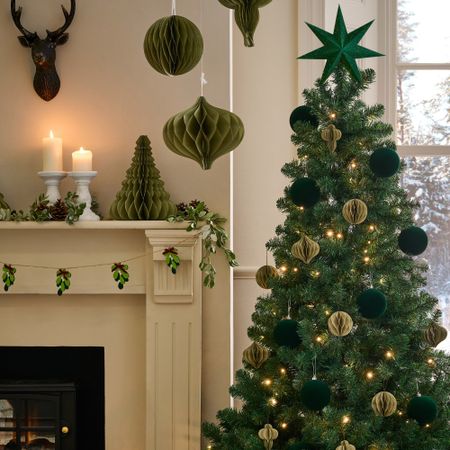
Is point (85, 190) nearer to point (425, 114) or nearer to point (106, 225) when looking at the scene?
point (106, 225)

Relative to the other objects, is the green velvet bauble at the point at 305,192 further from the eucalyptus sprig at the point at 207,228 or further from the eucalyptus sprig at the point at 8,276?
the eucalyptus sprig at the point at 8,276

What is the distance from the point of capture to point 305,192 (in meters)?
2.68

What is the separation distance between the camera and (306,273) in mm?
2701

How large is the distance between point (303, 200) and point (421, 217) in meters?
1.58

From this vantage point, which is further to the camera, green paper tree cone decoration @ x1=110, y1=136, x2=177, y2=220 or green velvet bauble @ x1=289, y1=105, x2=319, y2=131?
green paper tree cone decoration @ x1=110, y1=136, x2=177, y2=220

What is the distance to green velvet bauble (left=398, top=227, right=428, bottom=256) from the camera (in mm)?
2611

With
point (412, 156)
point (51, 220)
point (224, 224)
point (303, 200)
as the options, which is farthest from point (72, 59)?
point (412, 156)

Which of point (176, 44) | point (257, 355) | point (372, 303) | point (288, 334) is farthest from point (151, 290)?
point (176, 44)

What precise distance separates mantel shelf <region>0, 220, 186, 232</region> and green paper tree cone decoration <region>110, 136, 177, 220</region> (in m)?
0.04

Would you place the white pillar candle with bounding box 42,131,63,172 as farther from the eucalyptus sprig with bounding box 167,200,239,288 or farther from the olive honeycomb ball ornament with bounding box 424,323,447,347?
the olive honeycomb ball ornament with bounding box 424,323,447,347

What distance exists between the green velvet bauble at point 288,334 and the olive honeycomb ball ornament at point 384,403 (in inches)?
12.3

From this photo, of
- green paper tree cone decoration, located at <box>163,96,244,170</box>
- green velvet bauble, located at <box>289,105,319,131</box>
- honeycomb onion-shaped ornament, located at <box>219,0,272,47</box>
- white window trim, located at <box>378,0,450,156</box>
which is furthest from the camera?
white window trim, located at <box>378,0,450,156</box>

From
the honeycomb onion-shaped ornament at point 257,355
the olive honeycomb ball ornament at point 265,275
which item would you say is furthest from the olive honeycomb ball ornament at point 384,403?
the olive honeycomb ball ornament at point 265,275

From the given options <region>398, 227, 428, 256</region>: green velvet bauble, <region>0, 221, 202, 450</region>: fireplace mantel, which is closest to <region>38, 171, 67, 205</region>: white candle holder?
<region>0, 221, 202, 450</region>: fireplace mantel
